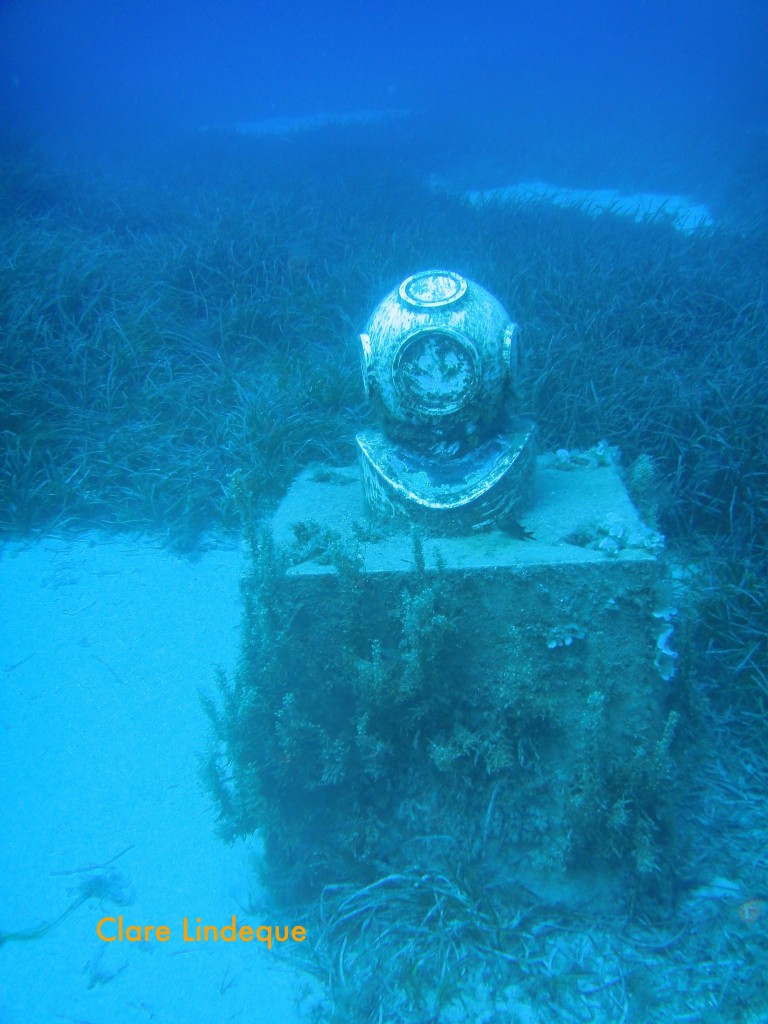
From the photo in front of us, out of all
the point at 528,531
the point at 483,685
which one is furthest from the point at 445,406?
the point at 483,685

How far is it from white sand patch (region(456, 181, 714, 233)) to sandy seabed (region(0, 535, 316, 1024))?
8.30 m

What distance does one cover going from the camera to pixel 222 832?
2.76m

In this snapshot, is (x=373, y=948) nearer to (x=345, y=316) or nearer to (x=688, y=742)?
(x=688, y=742)

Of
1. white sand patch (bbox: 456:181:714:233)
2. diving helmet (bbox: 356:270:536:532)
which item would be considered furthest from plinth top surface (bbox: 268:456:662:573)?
white sand patch (bbox: 456:181:714:233)

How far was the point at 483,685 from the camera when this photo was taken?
9.36 ft

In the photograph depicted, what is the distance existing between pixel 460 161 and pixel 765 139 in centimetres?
631

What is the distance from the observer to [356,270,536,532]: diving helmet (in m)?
2.76

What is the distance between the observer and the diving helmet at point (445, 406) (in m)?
2.76

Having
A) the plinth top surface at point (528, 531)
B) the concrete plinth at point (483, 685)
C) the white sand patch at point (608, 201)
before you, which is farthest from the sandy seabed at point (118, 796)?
the white sand patch at point (608, 201)

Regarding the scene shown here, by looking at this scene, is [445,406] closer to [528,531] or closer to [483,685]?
[528,531]

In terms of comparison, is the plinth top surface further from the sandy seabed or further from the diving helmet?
the sandy seabed

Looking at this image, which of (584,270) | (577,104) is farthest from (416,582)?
(577,104)

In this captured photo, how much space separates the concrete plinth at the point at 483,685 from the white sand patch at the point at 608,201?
776cm

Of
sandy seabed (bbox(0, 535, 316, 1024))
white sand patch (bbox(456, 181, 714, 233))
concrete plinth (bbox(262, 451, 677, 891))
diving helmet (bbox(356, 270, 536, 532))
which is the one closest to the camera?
sandy seabed (bbox(0, 535, 316, 1024))
